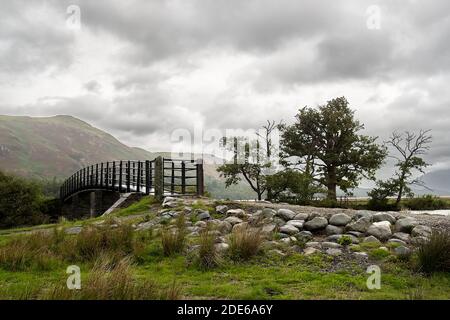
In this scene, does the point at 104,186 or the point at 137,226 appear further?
the point at 104,186

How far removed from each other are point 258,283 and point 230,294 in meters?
0.69

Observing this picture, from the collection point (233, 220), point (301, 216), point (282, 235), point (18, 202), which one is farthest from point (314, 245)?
point (18, 202)

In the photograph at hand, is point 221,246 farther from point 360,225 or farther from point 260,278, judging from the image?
point 360,225

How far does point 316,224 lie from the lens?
9.26 metres

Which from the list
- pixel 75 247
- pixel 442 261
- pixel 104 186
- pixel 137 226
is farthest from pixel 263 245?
pixel 104 186

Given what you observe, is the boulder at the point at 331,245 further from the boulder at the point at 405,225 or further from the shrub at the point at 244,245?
the boulder at the point at 405,225

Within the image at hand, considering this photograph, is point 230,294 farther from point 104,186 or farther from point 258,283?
point 104,186

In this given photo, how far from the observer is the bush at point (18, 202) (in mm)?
32594

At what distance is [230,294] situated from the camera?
5.21m

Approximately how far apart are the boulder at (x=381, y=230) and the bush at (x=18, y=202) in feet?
102

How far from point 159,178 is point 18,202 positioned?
2352cm

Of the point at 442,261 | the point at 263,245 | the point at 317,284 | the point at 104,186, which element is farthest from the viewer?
the point at 104,186

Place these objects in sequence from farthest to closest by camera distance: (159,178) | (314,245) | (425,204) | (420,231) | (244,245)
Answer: (425,204), (159,178), (420,231), (314,245), (244,245)

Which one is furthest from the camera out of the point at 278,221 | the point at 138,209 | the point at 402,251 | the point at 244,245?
the point at 138,209
